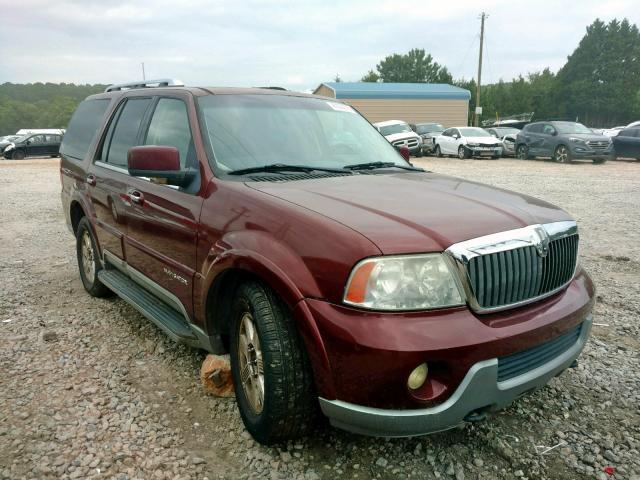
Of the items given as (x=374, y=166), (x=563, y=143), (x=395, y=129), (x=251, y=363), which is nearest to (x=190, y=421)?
(x=251, y=363)

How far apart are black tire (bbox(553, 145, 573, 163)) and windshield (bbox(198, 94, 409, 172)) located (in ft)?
59.7

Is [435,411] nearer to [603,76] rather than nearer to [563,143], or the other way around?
[563,143]

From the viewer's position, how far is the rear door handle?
3.55 m

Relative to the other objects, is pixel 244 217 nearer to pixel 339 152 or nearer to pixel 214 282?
pixel 214 282

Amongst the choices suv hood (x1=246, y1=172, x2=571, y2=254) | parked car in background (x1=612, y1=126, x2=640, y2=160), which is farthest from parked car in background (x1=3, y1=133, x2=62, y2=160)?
suv hood (x1=246, y1=172, x2=571, y2=254)

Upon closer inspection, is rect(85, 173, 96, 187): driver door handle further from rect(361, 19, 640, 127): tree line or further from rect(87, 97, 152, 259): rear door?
rect(361, 19, 640, 127): tree line

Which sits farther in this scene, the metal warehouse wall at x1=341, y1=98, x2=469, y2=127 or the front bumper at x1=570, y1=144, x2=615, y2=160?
the metal warehouse wall at x1=341, y1=98, x2=469, y2=127

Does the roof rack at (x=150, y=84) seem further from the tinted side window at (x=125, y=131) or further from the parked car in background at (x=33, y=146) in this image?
the parked car in background at (x=33, y=146)

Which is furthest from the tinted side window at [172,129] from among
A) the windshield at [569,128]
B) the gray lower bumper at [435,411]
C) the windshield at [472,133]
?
the windshield at [472,133]

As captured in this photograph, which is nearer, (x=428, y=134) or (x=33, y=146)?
(x=428, y=134)

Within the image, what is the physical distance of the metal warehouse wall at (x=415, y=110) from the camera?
1484 inches

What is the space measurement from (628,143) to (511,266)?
21.4 metres

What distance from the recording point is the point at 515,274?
2279 millimetres

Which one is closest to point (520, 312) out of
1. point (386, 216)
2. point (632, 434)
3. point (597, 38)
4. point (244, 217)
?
point (386, 216)
